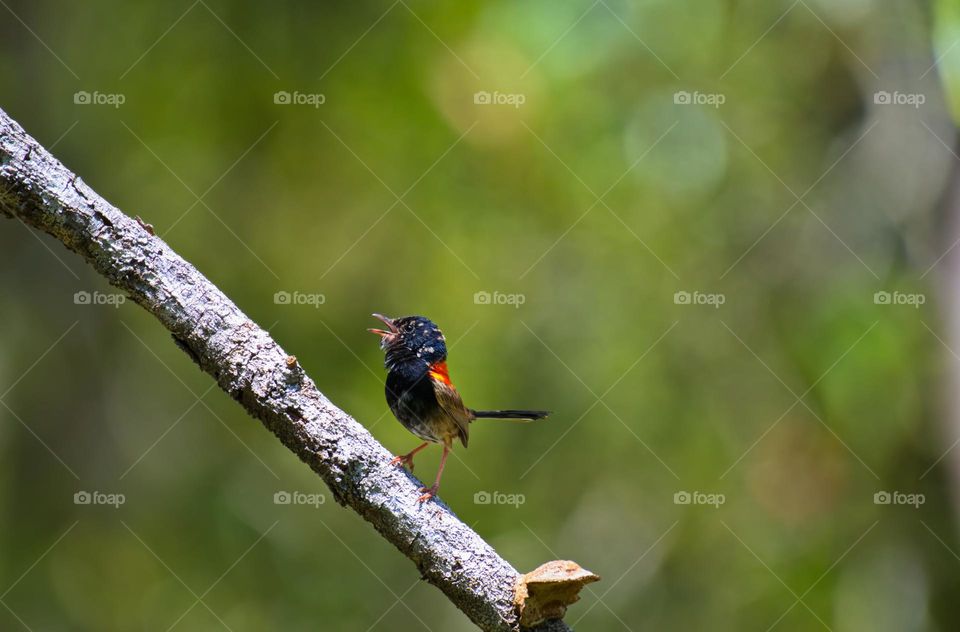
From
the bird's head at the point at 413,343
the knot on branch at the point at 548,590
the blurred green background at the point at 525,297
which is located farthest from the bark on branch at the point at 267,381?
the blurred green background at the point at 525,297

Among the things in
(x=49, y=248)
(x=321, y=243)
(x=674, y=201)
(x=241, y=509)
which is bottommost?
(x=241, y=509)

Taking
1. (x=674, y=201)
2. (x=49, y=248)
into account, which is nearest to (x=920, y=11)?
(x=674, y=201)

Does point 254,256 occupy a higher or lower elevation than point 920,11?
lower

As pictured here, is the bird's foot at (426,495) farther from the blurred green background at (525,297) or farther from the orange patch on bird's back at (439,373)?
Answer: the blurred green background at (525,297)

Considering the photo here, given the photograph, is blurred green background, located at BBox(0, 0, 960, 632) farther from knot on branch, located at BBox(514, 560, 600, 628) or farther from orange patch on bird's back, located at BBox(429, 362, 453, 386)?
knot on branch, located at BBox(514, 560, 600, 628)

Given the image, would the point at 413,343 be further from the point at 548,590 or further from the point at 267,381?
the point at 548,590

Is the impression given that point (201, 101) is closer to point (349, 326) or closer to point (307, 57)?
point (307, 57)
